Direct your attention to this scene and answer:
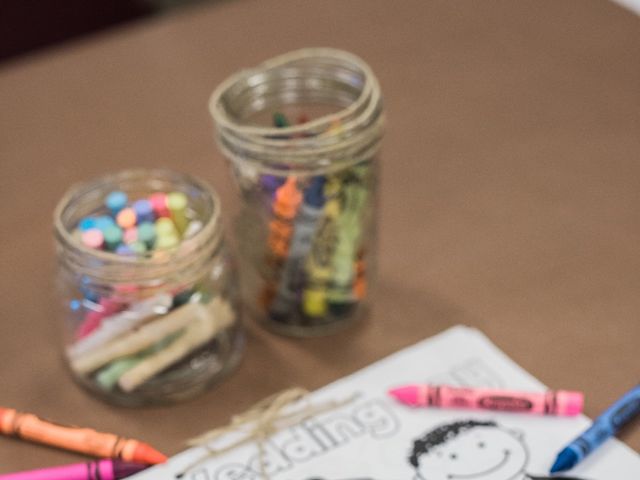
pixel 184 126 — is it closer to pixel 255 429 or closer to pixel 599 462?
pixel 255 429

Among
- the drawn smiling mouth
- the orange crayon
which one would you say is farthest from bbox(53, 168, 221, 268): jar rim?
the drawn smiling mouth

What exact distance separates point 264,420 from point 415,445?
9cm

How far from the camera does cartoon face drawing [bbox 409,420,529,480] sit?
60cm

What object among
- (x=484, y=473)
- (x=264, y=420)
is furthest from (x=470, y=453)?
(x=264, y=420)

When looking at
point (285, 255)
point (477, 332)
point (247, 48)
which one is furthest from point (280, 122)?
point (247, 48)

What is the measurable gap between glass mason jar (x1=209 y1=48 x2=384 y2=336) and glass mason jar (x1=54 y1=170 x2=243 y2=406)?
0.03m

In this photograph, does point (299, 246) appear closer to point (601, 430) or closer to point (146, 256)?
point (146, 256)

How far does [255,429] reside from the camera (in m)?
0.63

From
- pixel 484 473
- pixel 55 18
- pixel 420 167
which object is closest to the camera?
pixel 484 473

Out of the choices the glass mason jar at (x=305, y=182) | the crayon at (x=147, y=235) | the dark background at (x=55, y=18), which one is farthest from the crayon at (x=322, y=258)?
the dark background at (x=55, y=18)

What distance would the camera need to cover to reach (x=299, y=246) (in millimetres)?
677

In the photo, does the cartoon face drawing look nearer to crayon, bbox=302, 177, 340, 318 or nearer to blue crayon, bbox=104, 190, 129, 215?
crayon, bbox=302, 177, 340, 318

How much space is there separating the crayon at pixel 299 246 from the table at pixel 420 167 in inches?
1.1

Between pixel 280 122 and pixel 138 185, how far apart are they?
11 centimetres
